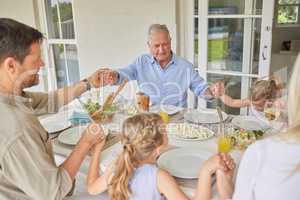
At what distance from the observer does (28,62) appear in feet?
3.37

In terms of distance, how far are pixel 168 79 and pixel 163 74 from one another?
53 mm

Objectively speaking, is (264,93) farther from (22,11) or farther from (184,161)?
(22,11)

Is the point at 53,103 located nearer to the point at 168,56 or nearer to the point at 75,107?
the point at 75,107

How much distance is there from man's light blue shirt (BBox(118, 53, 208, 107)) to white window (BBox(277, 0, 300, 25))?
8.49 ft

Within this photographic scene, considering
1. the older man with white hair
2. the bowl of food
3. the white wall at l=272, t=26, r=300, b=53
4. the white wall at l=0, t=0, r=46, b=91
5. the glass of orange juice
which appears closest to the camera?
the glass of orange juice

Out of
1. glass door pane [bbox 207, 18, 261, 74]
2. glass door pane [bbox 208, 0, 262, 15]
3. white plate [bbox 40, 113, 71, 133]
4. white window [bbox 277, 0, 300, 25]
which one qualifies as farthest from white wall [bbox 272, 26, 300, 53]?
white plate [bbox 40, 113, 71, 133]

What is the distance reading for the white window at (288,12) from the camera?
4082 mm

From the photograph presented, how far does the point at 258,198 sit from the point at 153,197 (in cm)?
35

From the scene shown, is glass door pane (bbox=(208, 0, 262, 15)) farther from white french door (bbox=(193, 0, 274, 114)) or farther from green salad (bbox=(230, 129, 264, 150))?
green salad (bbox=(230, 129, 264, 150))

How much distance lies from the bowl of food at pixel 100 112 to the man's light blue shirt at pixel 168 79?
0.46m

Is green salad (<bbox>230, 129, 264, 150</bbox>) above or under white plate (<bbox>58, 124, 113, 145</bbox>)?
above

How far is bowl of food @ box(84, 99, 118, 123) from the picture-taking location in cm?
165

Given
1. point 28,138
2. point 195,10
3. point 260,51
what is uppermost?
point 195,10

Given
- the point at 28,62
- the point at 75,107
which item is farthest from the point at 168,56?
the point at 28,62
